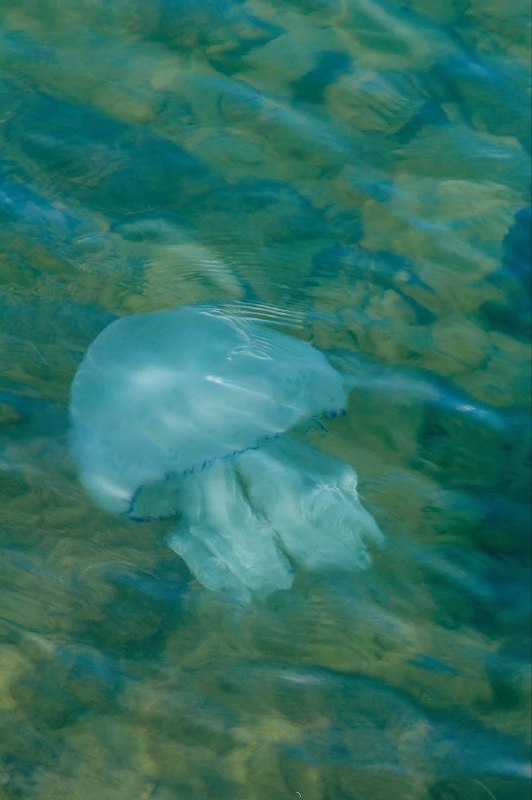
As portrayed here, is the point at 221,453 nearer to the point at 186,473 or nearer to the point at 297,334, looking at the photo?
the point at 186,473

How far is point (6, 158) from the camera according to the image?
362cm

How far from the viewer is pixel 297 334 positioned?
3.23m

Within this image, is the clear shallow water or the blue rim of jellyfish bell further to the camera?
the blue rim of jellyfish bell

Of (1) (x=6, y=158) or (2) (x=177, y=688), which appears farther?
(1) (x=6, y=158)

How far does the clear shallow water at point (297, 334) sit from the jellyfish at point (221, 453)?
0.20 ft

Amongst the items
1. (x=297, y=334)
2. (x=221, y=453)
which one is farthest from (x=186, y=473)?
(x=297, y=334)

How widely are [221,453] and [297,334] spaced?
1.78ft

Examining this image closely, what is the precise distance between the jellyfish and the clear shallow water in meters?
0.06

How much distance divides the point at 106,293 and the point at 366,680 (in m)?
1.47

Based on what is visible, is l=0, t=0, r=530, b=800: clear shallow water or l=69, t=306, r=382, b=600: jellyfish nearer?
l=0, t=0, r=530, b=800: clear shallow water

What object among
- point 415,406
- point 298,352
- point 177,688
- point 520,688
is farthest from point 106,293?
point 520,688

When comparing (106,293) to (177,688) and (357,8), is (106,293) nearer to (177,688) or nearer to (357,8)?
(177,688)

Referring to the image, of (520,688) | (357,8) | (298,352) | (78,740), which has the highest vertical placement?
(357,8)

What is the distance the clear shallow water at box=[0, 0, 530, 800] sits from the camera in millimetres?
2479
